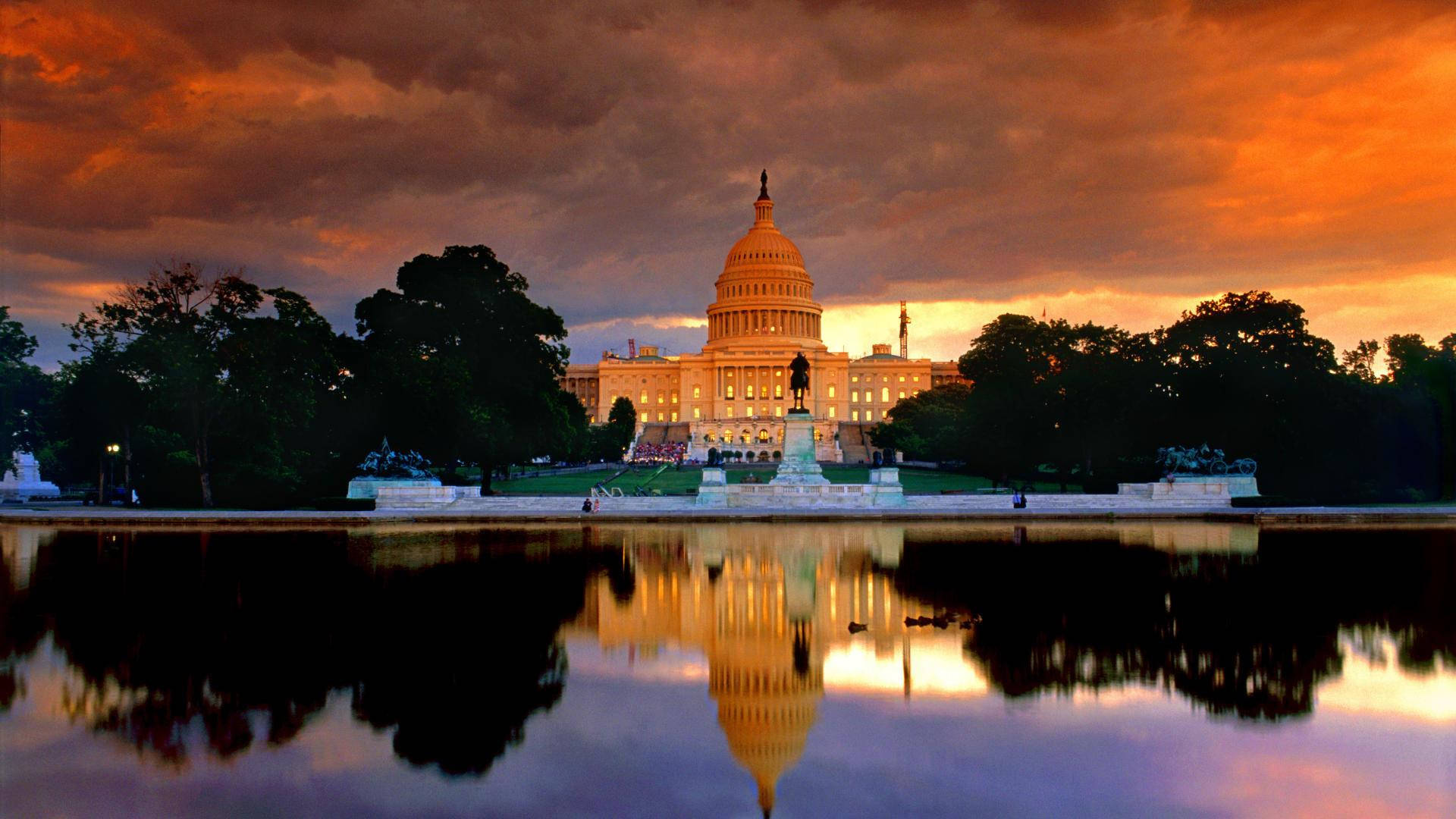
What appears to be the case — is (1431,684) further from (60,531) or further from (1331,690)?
(60,531)

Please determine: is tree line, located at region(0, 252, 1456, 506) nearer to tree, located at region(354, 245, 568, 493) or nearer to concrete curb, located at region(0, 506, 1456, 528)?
tree, located at region(354, 245, 568, 493)

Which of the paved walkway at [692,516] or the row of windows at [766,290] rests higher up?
the row of windows at [766,290]

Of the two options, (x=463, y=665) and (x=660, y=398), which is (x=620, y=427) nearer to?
(x=660, y=398)

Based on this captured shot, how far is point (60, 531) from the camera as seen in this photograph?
34438 millimetres

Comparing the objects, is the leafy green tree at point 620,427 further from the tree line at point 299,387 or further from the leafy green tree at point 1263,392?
the leafy green tree at point 1263,392

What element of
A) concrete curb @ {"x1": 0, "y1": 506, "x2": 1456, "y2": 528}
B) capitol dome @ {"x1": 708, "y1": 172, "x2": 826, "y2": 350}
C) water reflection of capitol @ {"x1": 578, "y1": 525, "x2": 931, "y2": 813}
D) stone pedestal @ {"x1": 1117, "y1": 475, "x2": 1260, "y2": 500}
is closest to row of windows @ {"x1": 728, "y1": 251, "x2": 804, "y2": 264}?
capitol dome @ {"x1": 708, "y1": 172, "x2": 826, "y2": 350}

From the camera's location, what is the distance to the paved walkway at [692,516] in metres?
37.4

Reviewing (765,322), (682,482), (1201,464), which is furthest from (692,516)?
(765,322)

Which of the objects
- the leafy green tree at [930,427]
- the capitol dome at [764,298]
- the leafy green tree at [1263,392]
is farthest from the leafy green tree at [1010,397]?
the capitol dome at [764,298]

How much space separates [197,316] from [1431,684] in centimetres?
4521

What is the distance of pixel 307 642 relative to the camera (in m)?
14.6

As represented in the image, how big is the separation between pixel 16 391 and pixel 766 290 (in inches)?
4508

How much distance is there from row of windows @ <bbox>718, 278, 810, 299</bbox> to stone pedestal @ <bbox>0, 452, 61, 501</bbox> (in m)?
108

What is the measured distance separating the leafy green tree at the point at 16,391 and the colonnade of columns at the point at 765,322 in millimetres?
110357
